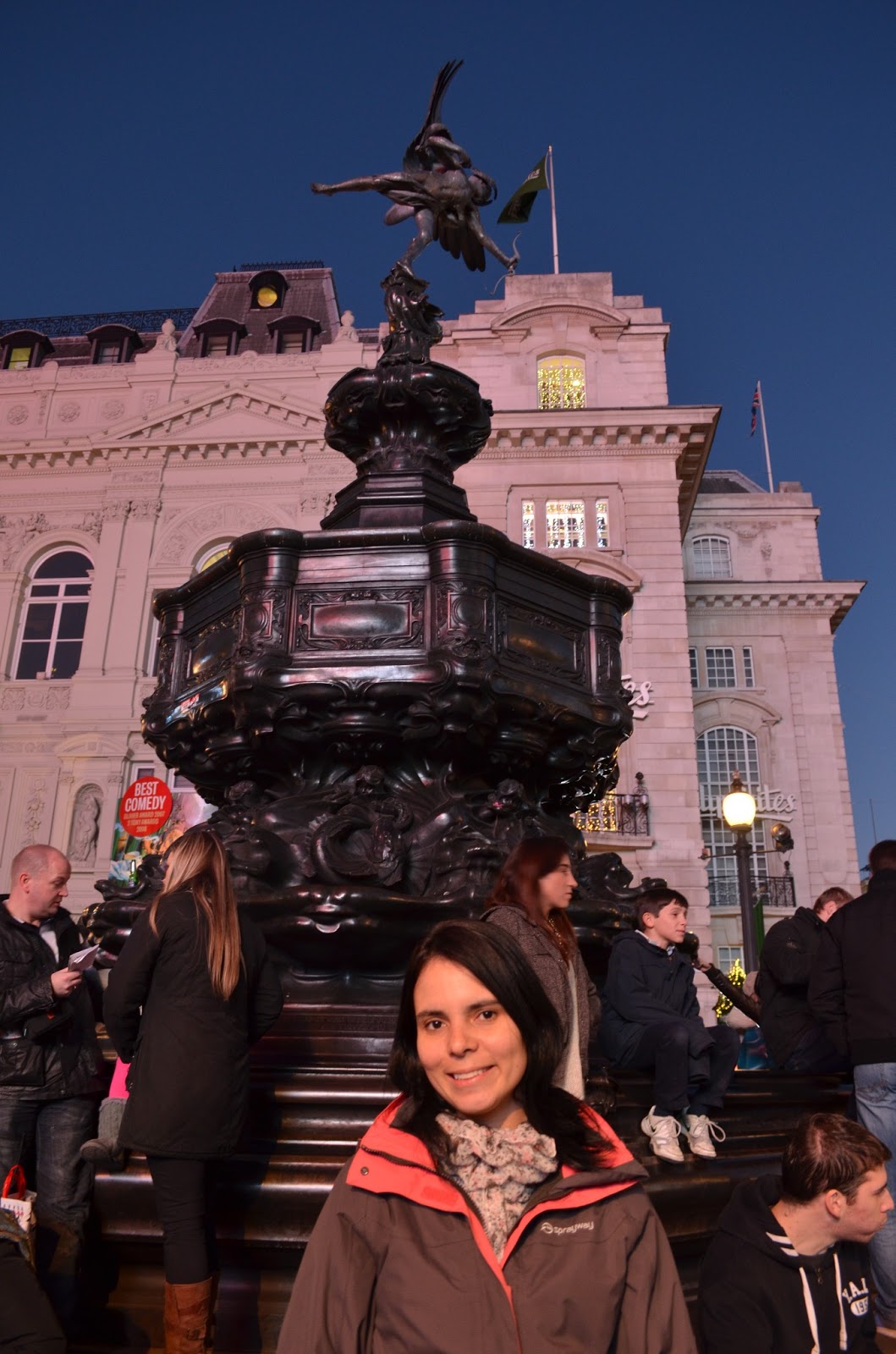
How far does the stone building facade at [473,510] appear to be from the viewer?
2734 centimetres

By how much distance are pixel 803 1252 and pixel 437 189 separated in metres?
7.35

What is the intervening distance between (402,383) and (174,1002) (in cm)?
497

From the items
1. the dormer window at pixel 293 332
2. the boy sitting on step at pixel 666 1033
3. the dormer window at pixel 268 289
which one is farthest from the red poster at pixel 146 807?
the dormer window at pixel 268 289

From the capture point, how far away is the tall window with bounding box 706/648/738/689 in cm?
3519

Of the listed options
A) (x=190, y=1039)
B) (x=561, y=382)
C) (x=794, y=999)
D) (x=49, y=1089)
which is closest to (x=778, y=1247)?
(x=190, y=1039)

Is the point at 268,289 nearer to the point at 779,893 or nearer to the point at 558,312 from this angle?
the point at 558,312

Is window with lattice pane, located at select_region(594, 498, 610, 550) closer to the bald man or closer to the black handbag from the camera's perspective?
the bald man

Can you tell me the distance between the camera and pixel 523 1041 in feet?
6.73

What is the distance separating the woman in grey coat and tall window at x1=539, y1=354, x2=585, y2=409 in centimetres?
2736

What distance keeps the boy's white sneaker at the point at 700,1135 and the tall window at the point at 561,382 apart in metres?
27.3

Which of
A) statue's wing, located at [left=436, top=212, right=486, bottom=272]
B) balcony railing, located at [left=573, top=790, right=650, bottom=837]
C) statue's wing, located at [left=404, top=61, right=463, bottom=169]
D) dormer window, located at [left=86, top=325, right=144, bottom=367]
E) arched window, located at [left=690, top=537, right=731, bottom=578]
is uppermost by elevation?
dormer window, located at [left=86, top=325, right=144, bottom=367]

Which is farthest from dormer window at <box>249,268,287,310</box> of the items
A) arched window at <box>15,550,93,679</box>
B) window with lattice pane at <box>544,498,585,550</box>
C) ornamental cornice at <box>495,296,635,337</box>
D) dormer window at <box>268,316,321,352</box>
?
window with lattice pane at <box>544,498,585,550</box>

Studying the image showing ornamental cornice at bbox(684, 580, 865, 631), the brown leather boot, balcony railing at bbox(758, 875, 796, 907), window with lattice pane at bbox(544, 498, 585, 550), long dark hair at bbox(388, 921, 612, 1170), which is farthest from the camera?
ornamental cornice at bbox(684, 580, 865, 631)

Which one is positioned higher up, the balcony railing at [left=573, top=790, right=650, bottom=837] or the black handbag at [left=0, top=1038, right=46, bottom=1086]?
the balcony railing at [left=573, top=790, right=650, bottom=837]
